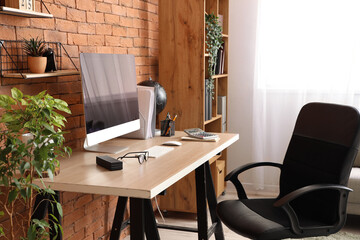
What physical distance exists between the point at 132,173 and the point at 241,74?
2.62 metres

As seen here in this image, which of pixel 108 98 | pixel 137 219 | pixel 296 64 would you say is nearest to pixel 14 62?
pixel 108 98

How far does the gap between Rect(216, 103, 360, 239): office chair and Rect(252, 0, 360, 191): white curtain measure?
163cm

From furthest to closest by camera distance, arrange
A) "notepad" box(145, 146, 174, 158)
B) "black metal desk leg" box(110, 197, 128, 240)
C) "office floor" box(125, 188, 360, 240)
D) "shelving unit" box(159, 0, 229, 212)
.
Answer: "shelving unit" box(159, 0, 229, 212) < "office floor" box(125, 188, 360, 240) < "black metal desk leg" box(110, 197, 128, 240) < "notepad" box(145, 146, 174, 158)

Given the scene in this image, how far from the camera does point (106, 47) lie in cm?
284

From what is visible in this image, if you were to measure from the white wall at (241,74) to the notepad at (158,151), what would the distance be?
202 cm

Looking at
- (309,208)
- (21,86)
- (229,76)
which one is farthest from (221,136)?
(229,76)

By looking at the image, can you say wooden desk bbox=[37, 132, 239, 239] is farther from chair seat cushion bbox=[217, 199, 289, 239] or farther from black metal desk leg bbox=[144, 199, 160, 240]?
chair seat cushion bbox=[217, 199, 289, 239]

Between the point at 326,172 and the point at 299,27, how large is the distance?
84.5 inches

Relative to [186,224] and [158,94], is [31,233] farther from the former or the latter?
[186,224]

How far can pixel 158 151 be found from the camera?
7.76ft

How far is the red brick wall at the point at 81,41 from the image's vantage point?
2182 millimetres

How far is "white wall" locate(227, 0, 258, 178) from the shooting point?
166 inches

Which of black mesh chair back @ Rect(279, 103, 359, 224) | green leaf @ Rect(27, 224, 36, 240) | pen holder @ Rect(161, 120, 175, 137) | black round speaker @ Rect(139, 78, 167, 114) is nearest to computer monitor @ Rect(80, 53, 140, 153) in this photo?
pen holder @ Rect(161, 120, 175, 137)

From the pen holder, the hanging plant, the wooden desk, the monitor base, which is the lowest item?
the wooden desk
